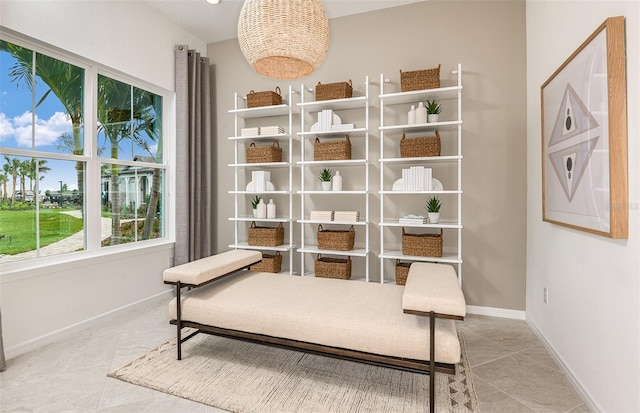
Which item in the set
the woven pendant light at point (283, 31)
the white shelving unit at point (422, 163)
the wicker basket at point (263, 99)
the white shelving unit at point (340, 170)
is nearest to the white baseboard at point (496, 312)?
the white shelving unit at point (422, 163)

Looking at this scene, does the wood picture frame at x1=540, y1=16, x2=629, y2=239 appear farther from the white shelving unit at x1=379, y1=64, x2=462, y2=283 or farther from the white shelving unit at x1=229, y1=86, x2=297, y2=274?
the white shelving unit at x1=229, y1=86, x2=297, y2=274

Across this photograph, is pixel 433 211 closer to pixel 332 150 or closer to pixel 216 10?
pixel 332 150

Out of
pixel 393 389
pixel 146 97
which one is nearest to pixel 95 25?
pixel 146 97

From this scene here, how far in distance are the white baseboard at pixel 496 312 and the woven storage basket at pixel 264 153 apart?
8.08ft

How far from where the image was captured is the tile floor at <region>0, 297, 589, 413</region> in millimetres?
1650

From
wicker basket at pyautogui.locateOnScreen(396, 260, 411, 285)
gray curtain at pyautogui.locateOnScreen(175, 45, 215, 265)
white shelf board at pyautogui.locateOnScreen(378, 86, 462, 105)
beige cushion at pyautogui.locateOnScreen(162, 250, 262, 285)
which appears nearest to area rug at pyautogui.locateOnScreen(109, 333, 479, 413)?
beige cushion at pyautogui.locateOnScreen(162, 250, 262, 285)

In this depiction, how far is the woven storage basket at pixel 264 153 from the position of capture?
3346 millimetres

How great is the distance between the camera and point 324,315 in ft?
5.66

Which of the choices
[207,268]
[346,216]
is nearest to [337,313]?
[207,268]

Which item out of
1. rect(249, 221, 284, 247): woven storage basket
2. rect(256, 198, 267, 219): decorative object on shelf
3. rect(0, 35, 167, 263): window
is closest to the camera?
rect(0, 35, 167, 263): window

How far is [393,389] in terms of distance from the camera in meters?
1.78

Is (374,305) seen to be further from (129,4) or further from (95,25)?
(129,4)

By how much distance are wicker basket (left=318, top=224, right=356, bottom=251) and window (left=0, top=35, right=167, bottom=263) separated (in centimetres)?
190

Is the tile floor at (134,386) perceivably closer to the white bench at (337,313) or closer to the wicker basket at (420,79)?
the white bench at (337,313)
